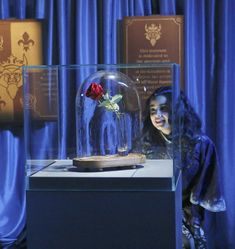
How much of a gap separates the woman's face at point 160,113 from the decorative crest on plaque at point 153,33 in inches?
56.4

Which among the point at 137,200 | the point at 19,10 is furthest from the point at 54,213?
the point at 19,10

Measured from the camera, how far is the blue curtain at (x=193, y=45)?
275 centimetres

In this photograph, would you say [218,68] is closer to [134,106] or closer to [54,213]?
[134,106]

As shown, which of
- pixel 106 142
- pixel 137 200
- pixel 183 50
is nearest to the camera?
pixel 137 200

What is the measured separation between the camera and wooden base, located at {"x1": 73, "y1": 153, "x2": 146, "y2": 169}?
129cm

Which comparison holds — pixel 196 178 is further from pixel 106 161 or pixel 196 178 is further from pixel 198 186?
pixel 106 161

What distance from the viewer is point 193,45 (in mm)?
2762

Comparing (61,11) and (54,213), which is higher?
(61,11)

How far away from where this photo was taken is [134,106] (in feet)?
4.58

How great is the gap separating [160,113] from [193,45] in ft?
4.80

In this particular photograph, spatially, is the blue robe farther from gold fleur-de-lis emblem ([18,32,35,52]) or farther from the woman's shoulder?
gold fleur-de-lis emblem ([18,32,35,52])

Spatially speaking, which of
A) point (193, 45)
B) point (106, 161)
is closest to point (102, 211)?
point (106, 161)

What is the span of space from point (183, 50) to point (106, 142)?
1.47 m

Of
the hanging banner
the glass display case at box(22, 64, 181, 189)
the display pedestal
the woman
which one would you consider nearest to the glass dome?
the glass display case at box(22, 64, 181, 189)
